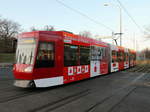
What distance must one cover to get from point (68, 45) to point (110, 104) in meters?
4.66

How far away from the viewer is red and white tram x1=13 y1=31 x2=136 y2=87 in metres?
7.18

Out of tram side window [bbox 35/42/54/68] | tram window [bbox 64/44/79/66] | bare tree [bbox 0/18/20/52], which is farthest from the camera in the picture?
bare tree [bbox 0/18/20/52]

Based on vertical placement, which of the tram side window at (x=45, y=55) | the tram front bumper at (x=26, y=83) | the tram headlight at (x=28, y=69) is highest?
the tram side window at (x=45, y=55)

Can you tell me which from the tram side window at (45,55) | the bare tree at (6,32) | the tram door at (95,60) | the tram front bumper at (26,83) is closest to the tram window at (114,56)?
the tram door at (95,60)

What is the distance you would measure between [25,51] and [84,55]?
4509mm

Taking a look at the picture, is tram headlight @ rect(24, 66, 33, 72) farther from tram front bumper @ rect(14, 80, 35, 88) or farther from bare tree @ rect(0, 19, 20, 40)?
bare tree @ rect(0, 19, 20, 40)

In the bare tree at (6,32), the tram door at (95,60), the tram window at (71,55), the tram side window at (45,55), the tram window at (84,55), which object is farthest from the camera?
the bare tree at (6,32)

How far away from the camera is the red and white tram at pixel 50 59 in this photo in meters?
7.18

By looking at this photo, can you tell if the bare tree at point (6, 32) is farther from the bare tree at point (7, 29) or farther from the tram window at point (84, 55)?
the tram window at point (84, 55)

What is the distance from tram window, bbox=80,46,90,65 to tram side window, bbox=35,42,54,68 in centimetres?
289

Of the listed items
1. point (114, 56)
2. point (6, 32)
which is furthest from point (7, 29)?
point (114, 56)

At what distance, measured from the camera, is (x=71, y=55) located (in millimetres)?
9289

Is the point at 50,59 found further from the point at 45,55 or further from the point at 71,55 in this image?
the point at 71,55

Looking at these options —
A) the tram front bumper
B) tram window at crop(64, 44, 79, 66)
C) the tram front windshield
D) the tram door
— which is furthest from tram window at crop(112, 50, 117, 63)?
the tram front bumper
